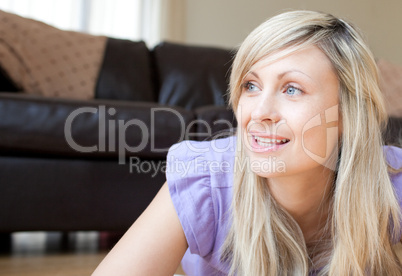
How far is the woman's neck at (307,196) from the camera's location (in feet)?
3.28

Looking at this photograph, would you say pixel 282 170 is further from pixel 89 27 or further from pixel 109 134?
pixel 89 27

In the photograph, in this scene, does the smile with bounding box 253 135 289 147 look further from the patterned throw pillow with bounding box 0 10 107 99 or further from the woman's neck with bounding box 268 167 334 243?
the patterned throw pillow with bounding box 0 10 107 99

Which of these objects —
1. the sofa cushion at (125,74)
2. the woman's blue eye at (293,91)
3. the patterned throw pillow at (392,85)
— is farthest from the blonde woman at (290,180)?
the patterned throw pillow at (392,85)

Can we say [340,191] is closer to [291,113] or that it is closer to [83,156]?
[291,113]

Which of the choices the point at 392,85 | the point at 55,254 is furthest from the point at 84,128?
the point at 392,85

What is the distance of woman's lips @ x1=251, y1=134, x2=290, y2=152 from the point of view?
879 millimetres

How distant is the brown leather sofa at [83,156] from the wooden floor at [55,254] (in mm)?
102

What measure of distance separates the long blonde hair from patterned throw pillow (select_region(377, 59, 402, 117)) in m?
1.55

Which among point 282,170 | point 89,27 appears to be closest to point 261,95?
point 282,170

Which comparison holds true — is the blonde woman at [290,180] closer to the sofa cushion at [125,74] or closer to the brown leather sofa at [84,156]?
the brown leather sofa at [84,156]

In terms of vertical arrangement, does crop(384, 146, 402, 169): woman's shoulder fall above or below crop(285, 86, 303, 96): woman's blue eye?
below

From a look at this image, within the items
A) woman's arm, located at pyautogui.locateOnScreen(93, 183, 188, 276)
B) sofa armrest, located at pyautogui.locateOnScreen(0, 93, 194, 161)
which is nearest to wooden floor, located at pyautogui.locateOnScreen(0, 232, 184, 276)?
sofa armrest, located at pyautogui.locateOnScreen(0, 93, 194, 161)

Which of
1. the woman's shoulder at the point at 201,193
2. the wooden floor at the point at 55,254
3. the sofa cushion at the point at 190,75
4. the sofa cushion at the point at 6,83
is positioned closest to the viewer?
the woman's shoulder at the point at 201,193

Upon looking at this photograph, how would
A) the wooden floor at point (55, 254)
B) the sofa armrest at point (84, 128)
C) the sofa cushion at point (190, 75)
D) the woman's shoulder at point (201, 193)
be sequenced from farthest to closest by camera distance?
the sofa cushion at point (190, 75) → the sofa armrest at point (84, 128) → the wooden floor at point (55, 254) → the woman's shoulder at point (201, 193)
